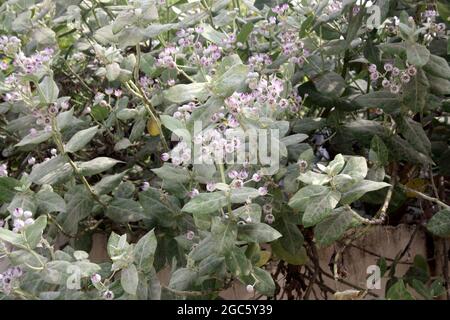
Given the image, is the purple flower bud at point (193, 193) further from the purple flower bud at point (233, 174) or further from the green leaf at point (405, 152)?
the green leaf at point (405, 152)

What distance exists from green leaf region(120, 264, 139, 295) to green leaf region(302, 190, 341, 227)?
327 mm

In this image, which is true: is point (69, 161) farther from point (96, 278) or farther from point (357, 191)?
point (357, 191)

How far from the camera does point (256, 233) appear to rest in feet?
5.01

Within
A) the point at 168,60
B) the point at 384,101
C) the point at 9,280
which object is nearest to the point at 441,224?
the point at 384,101

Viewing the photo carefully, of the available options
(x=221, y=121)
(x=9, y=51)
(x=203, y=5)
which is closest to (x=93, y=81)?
(x=203, y=5)

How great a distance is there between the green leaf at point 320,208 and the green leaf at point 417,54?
0.39m

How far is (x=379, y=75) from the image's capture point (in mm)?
1842

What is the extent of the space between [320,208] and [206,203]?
0.21 meters

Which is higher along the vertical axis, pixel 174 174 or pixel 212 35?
pixel 212 35

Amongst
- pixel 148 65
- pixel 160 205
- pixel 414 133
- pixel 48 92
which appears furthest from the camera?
pixel 148 65

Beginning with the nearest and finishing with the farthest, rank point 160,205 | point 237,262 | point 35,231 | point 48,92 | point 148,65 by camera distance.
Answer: point 35,231, point 237,262, point 48,92, point 160,205, point 148,65

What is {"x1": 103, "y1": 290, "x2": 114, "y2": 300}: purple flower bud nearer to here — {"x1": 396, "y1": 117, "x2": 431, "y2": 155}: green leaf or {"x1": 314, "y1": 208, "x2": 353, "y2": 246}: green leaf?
{"x1": 314, "y1": 208, "x2": 353, "y2": 246}: green leaf

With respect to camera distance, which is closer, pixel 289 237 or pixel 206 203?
pixel 206 203

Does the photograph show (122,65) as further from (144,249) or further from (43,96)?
(144,249)
